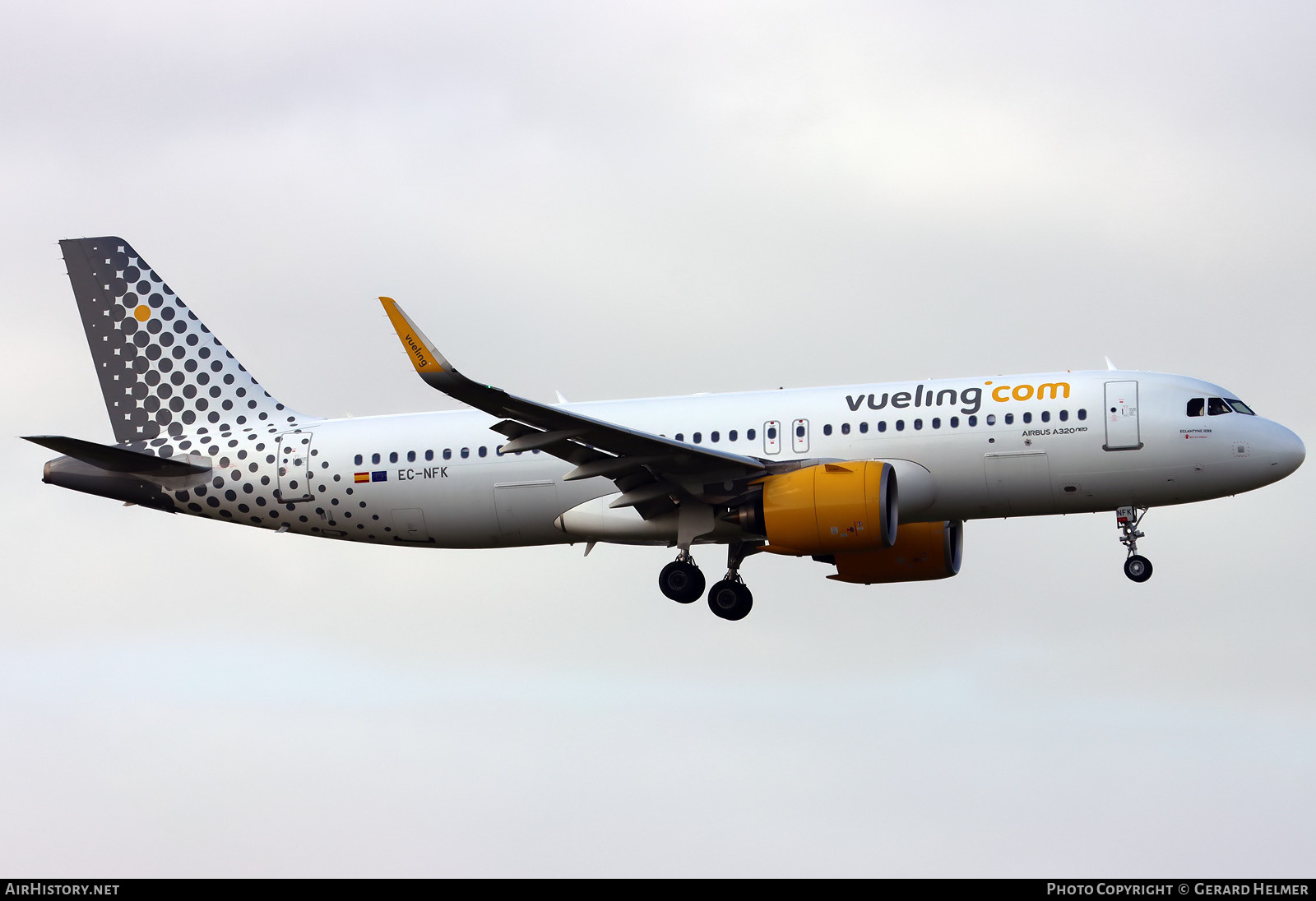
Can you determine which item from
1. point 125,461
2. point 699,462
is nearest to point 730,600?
point 699,462

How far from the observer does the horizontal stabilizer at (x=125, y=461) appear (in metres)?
39.2

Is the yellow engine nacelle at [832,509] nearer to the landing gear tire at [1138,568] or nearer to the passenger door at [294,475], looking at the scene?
the landing gear tire at [1138,568]

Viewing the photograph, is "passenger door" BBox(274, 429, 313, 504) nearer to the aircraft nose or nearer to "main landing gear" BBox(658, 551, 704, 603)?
"main landing gear" BBox(658, 551, 704, 603)

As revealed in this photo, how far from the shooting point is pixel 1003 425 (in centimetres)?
3669

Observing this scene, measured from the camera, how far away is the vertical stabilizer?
4291cm

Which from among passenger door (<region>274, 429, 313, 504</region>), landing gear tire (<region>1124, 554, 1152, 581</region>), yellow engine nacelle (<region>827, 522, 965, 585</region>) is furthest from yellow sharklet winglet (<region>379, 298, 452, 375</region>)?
landing gear tire (<region>1124, 554, 1152, 581</region>)

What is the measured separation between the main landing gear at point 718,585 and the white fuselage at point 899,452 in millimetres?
2208

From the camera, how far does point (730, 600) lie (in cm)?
3941

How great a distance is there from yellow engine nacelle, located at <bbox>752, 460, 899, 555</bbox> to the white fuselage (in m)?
1.20

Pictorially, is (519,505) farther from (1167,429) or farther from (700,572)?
(1167,429)

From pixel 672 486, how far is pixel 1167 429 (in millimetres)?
10192

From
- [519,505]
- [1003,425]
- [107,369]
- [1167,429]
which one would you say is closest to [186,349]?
[107,369]
